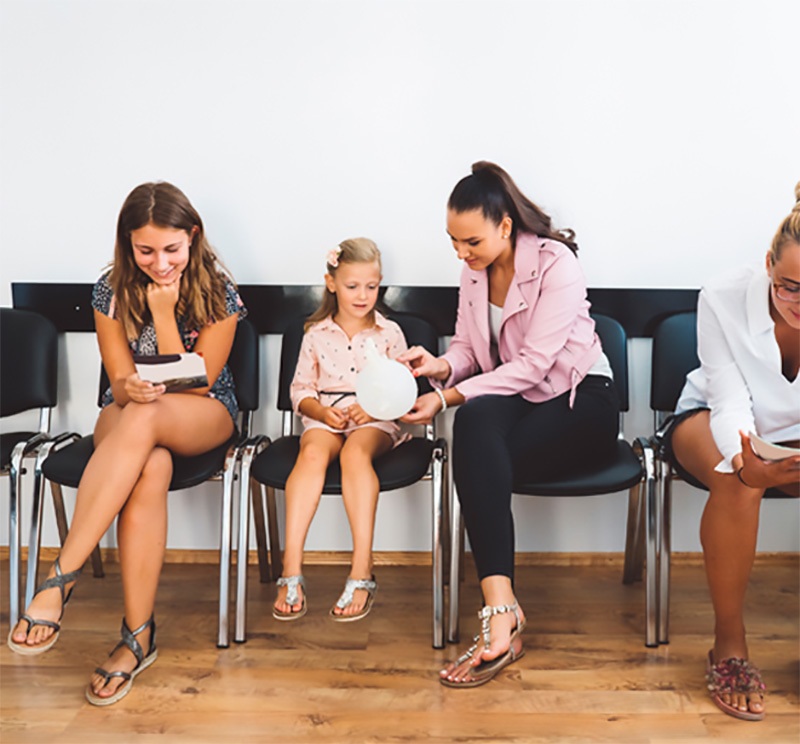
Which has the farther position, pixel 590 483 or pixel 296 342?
pixel 296 342

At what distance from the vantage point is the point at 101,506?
2307 millimetres

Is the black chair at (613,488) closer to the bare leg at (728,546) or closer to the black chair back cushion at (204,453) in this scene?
the bare leg at (728,546)

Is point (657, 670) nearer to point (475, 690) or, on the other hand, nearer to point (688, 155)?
point (475, 690)

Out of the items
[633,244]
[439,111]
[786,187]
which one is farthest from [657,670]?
[439,111]

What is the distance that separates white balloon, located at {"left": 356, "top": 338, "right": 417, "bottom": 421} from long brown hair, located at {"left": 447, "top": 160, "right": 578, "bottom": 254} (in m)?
0.48

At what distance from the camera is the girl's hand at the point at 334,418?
2.64 m

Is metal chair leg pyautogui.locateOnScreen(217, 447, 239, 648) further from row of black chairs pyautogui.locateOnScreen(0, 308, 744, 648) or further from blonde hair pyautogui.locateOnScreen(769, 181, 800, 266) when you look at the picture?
blonde hair pyautogui.locateOnScreen(769, 181, 800, 266)

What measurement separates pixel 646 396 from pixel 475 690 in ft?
4.17

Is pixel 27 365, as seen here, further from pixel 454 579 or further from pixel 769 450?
pixel 769 450

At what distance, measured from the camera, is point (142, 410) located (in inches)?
96.0

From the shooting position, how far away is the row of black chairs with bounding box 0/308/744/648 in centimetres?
251

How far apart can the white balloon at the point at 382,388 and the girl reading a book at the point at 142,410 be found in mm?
502

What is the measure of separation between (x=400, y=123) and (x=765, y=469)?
5.21 ft

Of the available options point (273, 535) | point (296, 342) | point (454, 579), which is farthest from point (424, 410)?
point (273, 535)
